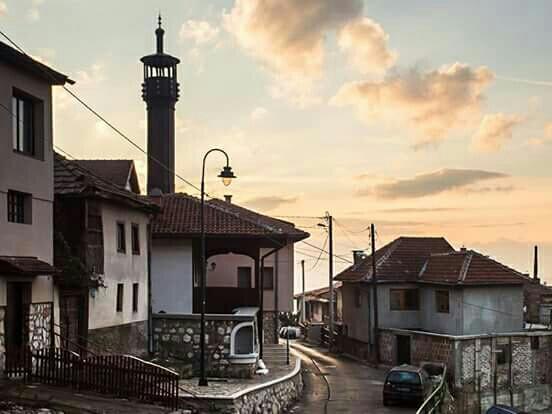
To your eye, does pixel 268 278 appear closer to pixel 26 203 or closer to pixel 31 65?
pixel 26 203

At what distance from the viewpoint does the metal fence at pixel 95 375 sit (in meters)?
23.6

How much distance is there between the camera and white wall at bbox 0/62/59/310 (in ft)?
77.7

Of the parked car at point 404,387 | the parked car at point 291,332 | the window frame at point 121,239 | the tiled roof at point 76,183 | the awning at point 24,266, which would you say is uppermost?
the tiled roof at point 76,183

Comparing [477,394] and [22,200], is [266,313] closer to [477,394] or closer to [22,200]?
[477,394]

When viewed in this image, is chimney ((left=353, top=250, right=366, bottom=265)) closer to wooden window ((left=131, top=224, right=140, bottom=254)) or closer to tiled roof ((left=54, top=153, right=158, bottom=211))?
wooden window ((left=131, top=224, right=140, bottom=254))

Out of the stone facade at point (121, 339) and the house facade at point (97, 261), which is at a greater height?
the house facade at point (97, 261)

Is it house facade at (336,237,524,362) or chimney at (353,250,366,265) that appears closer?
house facade at (336,237,524,362)

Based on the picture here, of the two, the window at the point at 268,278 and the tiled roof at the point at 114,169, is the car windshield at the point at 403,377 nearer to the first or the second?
the tiled roof at the point at 114,169

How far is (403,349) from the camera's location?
1876 inches

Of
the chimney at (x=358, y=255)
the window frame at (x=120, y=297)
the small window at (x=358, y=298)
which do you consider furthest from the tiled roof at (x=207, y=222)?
the chimney at (x=358, y=255)

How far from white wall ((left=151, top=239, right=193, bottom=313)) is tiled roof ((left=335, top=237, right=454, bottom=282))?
16.1 metres

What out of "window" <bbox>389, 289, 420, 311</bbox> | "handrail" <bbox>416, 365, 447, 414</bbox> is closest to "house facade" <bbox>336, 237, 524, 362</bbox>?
"window" <bbox>389, 289, 420, 311</bbox>

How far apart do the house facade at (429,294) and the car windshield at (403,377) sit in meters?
12.7

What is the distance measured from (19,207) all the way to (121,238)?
Result: 27.6 ft
